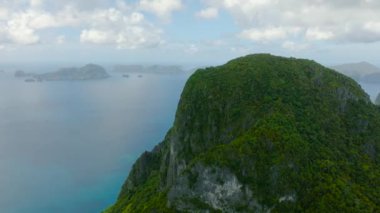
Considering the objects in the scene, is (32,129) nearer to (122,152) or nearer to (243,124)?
(122,152)

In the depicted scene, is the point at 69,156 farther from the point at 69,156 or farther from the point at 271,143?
the point at 271,143

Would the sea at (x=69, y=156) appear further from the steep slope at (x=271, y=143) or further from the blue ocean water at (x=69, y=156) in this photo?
the steep slope at (x=271, y=143)

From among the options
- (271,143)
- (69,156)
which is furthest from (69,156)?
(271,143)

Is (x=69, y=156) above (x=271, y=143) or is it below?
below

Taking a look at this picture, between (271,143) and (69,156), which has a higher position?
(271,143)

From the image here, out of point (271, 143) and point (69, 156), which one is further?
point (69, 156)

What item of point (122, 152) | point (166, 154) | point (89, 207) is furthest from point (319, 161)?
point (122, 152)

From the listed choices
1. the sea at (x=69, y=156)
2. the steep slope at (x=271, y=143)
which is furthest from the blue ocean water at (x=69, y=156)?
the steep slope at (x=271, y=143)

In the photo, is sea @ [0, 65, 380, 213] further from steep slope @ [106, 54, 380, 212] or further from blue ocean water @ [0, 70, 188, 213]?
steep slope @ [106, 54, 380, 212]

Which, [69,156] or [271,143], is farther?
[69,156]
